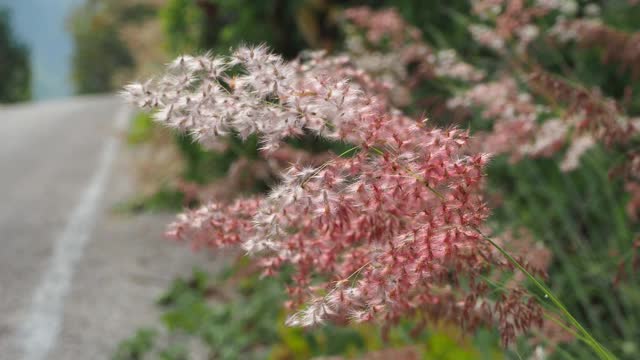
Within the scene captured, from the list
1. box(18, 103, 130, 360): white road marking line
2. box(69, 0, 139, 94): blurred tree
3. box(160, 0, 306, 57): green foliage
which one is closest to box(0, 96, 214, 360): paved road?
box(18, 103, 130, 360): white road marking line

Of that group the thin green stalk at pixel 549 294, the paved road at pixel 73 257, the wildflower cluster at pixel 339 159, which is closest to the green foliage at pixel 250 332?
the paved road at pixel 73 257

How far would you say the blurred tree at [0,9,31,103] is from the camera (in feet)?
94.2

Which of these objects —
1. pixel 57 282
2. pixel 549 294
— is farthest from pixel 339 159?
pixel 57 282

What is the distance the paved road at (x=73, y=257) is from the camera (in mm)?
4395

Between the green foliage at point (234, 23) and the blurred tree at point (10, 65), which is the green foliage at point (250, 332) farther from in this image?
the blurred tree at point (10, 65)

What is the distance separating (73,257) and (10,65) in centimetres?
2577

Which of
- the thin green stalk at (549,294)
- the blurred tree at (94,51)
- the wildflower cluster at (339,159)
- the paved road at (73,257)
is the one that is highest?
the wildflower cluster at (339,159)

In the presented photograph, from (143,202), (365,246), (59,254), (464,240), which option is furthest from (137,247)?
(464,240)

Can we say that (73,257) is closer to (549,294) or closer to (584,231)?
(584,231)

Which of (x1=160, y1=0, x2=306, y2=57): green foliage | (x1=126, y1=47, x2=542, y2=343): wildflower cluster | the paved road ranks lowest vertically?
the paved road

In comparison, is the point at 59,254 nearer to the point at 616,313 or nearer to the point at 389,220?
the point at 616,313

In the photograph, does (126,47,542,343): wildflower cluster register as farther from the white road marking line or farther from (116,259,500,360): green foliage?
the white road marking line

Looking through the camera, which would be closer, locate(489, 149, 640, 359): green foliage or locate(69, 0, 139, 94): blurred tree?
locate(489, 149, 640, 359): green foliage

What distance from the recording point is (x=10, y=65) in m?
29.1
